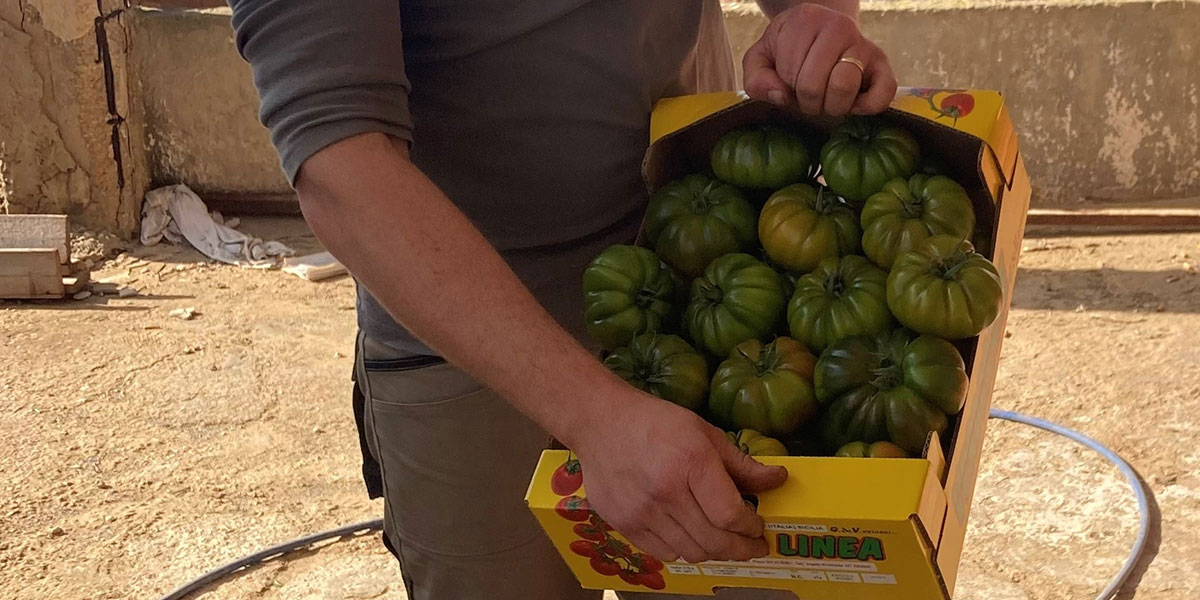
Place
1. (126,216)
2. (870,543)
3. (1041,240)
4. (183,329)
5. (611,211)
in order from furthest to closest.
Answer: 1. (126,216)
2. (1041,240)
3. (183,329)
4. (611,211)
5. (870,543)

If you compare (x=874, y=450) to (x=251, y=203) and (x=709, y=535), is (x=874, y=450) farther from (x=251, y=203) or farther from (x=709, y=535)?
(x=251, y=203)

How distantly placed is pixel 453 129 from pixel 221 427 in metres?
2.48

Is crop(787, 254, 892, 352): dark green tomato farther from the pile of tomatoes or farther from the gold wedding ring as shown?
the gold wedding ring

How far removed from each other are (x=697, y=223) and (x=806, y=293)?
0.18 metres

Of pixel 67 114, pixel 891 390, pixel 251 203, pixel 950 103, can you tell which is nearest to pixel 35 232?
pixel 67 114

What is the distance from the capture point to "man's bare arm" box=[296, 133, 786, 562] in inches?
39.2

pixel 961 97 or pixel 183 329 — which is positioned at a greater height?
pixel 961 97

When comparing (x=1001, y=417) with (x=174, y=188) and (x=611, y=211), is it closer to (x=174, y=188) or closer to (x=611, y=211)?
(x=611, y=211)

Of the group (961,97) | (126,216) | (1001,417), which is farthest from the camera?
(126,216)

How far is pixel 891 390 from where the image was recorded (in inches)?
45.3

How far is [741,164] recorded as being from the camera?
1.44 metres

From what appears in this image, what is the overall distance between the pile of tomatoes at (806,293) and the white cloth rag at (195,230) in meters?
4.12

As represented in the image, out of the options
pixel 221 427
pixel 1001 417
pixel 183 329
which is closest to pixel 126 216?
pixel 183 329

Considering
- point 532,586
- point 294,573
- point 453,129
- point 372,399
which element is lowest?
point 294,573
